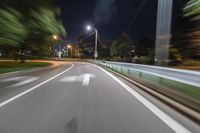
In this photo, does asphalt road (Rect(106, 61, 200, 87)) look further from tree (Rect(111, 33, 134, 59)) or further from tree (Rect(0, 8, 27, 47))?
tree (Rect(111, 33, 134, 59))

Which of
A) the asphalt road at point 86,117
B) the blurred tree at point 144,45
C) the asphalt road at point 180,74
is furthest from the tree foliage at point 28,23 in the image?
the blurred tree at point 144,45

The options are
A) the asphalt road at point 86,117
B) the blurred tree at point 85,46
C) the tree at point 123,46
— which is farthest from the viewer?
the blurred tree at point 85,46

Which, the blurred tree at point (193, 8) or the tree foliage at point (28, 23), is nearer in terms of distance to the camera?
the blurred tree at point (193, 8)

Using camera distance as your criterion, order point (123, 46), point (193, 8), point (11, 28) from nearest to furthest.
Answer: point (193, 8), point (11, 28), point (123, 46)

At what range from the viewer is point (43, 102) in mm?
8258

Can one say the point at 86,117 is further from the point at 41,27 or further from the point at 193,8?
the point at 193,8

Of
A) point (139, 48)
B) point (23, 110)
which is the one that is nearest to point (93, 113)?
point (23, 110)

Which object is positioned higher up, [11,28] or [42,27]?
[42,27]

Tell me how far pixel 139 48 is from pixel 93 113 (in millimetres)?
93464

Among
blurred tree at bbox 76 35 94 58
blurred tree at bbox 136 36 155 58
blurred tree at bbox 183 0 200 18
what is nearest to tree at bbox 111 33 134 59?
blurred tree at bbox 136 36 155 58

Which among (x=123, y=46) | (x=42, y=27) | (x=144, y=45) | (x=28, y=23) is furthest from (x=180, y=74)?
(x=144, y=45)

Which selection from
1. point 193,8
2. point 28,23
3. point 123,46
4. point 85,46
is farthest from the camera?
point 85,46

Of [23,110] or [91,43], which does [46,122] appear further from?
[91,43]

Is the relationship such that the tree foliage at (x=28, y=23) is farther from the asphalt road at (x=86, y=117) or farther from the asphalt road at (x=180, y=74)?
the asphalt road at (x=180, y=74)
